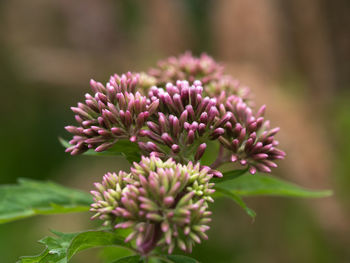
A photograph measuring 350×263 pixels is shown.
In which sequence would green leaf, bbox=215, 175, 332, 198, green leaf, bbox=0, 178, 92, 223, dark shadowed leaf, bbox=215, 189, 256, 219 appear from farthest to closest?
1. green leaf, bbox=215, 175, 332, 198
2. green leaf, bbox=0, 178, 92, 223
3. dark shadowed leaf, bbox=215, 189, 256, 219

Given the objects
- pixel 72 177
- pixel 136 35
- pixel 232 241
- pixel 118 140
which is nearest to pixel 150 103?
pixel 118 140

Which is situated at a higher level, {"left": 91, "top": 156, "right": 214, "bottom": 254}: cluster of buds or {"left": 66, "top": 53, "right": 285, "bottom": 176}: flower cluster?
{"left": 66, "top": 53, "right": 285, "bottom": 176}: flower cluster

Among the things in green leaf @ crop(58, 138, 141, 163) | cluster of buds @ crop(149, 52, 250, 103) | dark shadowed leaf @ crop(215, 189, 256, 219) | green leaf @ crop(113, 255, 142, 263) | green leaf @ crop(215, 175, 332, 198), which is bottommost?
green leaf @ crop(113, 255, 142, 263)

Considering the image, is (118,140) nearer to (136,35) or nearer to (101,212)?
(101,212)

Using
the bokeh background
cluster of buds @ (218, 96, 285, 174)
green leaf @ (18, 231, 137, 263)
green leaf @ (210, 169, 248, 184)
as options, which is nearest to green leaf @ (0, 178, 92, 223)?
green leaf @ (18, 231, 137, 263)

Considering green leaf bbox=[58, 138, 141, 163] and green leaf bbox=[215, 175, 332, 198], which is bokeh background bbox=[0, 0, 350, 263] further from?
green leaf bbox=[58, 138, 141, 163]

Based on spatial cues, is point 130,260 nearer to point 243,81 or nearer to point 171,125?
point 171,125

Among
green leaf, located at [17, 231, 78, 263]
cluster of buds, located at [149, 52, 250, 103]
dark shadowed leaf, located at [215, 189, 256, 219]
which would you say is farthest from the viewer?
cluster of buds, located at [149, 52, 250, 103]
